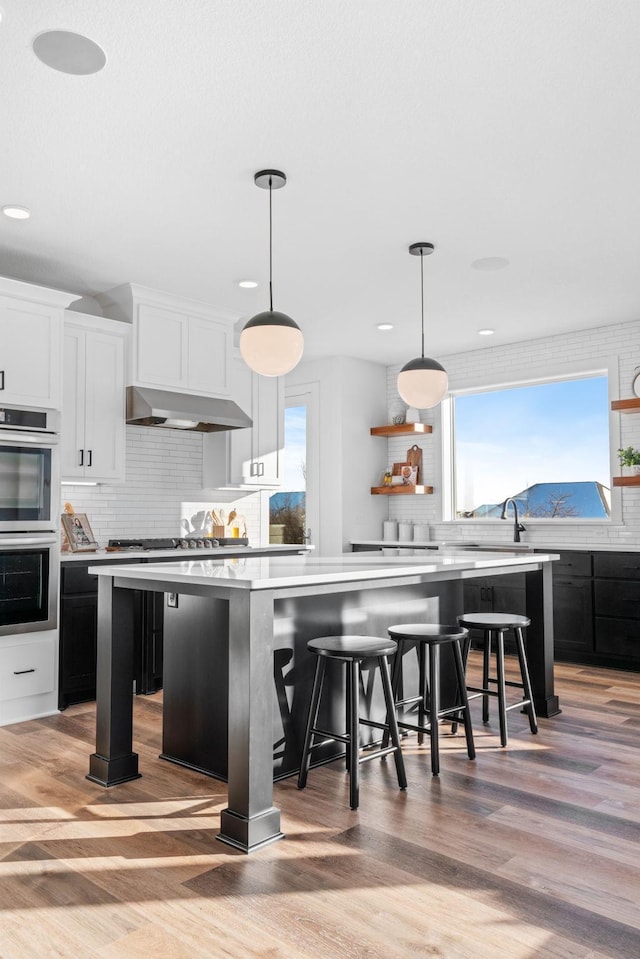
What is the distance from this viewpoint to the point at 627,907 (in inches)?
82.8

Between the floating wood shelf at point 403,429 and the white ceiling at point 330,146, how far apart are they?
2000 mm

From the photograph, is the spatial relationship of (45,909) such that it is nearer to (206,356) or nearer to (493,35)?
(493,35)

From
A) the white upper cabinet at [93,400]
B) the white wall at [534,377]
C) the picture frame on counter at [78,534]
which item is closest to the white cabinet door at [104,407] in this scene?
the white upper cabinet at [93,400]

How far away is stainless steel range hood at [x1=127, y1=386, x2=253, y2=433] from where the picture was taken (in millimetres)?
5070

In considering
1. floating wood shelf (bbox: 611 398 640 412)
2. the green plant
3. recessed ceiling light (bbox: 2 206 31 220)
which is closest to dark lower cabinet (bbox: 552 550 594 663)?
the green plant

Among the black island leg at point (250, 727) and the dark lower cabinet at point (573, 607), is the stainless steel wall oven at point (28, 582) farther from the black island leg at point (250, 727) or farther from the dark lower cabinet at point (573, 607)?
the dark lower cabinet at point (573, 607)

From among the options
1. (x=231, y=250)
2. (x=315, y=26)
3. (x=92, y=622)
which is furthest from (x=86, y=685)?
(x=315, y=26)

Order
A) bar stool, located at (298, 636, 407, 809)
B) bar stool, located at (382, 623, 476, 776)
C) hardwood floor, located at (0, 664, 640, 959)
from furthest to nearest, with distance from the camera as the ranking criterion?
bar stool, located at (382, 623, 476, 776), bar stool, located at (298, 636, 407, 809), hardwood floor, located at (0, 664, 640, 959)

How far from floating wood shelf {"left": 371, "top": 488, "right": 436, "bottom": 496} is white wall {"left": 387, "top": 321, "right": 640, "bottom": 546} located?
13 centimetres

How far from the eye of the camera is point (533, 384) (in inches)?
264

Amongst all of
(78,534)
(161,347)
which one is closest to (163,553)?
(78,534)

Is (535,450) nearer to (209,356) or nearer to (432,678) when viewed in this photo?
(209,356)

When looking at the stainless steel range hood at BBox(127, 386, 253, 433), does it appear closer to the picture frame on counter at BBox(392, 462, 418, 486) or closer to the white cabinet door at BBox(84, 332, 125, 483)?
the white cabinet door at BBox(84, 332, 125, 483)

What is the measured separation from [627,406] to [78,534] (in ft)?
13.8
